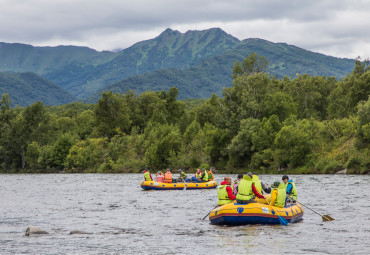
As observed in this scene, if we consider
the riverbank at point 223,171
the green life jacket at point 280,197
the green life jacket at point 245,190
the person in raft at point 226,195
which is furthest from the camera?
the riverbank at point 223,171

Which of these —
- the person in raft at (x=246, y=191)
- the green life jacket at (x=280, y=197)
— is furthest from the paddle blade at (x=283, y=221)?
the person in raft at (x=246, y=191)

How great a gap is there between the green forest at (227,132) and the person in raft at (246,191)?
46354mm

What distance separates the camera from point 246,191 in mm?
24328

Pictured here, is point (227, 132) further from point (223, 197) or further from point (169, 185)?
point (223, 197)

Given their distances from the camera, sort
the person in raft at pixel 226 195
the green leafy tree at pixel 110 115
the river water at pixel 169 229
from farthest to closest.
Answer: the green leafy tree at pixel 110 115 → the person in raft at pixel 226 195 → the river water at pixel 169 229

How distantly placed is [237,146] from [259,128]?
465 centimetres

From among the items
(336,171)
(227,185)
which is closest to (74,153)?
(336,171)

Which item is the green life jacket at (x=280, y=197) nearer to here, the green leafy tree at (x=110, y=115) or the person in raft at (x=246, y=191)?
the person in raft at (x=246, y=191)

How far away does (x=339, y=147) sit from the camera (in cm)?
7731

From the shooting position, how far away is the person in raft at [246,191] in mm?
24344

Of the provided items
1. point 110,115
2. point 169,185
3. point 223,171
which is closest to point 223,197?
point 169,185

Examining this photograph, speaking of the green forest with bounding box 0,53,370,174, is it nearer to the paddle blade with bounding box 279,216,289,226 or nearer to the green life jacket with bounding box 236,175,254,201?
the paddle blade with bounding box 279,216,289,226

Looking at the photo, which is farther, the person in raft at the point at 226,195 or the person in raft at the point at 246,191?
the person in raft at the point at 226,195

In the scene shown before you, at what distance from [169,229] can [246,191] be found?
4.35 metres
